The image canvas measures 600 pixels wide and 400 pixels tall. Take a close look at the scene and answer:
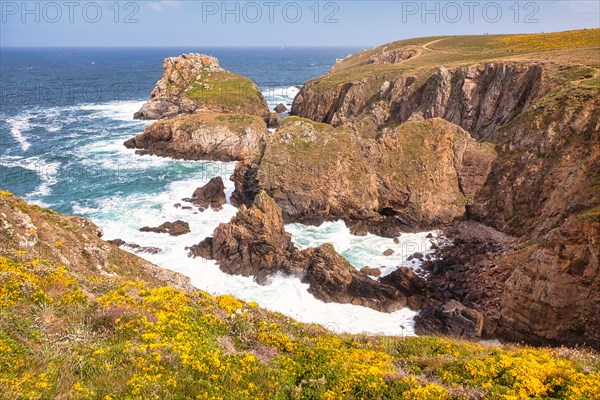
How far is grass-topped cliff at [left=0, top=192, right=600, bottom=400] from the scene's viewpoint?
8812mm

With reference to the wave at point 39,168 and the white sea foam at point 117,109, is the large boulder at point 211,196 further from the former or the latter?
the white sea foam at point 117,109

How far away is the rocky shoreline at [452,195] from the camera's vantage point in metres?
25.6

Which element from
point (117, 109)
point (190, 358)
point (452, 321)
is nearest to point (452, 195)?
point (452, 321)

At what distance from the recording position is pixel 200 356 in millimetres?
10133

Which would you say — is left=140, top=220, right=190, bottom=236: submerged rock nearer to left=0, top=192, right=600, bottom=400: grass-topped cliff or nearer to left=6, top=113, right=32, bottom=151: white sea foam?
left=0, top=192, right=600, bottom=400: grass-topped cliff

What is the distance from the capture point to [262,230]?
122 feet

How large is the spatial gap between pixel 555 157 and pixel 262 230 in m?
31.8

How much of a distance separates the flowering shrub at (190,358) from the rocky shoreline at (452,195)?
1162 cm

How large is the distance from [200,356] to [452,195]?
4241cm

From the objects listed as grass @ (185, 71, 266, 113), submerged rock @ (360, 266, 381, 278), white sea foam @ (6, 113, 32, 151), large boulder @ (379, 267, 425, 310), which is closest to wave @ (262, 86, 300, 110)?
grass @ (185, 71, 266, 113)

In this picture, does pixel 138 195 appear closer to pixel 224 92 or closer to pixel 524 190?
pixel 524 190

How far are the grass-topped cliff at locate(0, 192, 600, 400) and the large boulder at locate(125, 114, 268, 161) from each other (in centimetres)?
5640

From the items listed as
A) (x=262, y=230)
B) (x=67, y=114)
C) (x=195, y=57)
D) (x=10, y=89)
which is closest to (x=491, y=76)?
(x=262, y=230)

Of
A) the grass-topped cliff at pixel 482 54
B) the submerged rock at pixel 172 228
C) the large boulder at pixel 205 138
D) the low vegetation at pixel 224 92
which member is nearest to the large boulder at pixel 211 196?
the submerged rock at pixel 172 228
